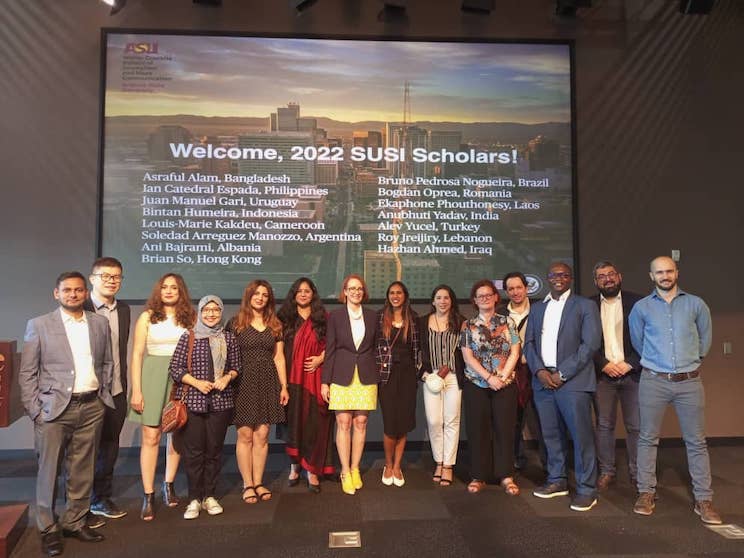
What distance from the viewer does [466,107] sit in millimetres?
4703

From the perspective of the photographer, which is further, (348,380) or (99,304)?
(348,380)

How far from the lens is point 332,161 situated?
4602 millimetres

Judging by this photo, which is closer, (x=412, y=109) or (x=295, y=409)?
(x=295, y=409)

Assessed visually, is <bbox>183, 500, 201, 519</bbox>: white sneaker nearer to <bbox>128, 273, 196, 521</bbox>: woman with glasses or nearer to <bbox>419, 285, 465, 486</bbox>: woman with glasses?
<bbox>128, 273, 196, 521</bbox>: woman with glasses

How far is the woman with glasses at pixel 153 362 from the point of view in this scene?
3.01 m

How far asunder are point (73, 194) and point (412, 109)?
323 centimetres

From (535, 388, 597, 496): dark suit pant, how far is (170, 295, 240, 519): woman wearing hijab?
212 cm

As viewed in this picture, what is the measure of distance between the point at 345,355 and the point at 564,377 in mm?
1465

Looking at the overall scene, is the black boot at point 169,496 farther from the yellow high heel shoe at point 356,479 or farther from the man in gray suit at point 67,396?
the yellow high heel shoe at point 356,479

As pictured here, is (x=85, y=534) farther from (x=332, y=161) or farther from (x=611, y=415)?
(x=611, y=415)

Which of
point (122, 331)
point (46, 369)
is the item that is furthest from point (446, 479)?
point (46, 369)

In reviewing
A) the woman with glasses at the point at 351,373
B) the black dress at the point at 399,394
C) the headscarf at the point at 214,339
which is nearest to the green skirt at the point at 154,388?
the headscarf at the point at 214,339

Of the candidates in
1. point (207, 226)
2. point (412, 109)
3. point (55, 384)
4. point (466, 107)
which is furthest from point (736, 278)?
point (55, 384)

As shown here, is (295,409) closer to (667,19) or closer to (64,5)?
(64,5)
